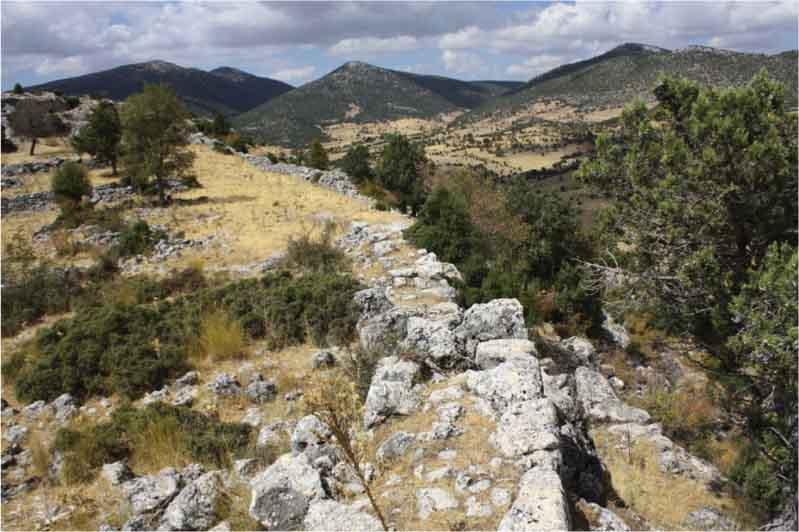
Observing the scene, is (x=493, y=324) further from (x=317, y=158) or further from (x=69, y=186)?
(x=317, y=158)

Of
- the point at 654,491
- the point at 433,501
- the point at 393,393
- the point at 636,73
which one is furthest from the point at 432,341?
the point at 636,73

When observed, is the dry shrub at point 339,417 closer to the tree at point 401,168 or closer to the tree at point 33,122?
the tree at point 401,168

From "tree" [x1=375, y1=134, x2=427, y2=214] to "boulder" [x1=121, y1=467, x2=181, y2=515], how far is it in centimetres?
2019

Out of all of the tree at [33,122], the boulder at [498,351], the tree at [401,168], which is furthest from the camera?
the tree at [33,122]

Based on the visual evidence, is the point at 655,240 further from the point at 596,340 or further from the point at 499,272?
the point at 596,340

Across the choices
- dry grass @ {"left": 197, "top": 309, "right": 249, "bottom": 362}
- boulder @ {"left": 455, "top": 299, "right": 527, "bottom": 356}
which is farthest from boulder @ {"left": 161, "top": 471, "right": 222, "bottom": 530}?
dry grass @ {"left": 197, "top": 309, "right": 249, "bottom": 362}

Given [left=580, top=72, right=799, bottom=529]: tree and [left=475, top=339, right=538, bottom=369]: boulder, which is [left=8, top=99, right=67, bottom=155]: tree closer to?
[left=475, top=339, right=538, bottom=369]: boulder

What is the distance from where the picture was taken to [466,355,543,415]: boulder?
5.19 meters

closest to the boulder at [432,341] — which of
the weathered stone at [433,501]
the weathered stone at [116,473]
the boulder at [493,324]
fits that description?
the boulder at [493,324]

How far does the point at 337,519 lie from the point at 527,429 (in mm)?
1871

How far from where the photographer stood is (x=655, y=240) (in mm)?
7992

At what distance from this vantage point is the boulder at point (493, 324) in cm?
725

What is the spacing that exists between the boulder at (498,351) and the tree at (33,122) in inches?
1268

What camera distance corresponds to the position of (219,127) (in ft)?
135
